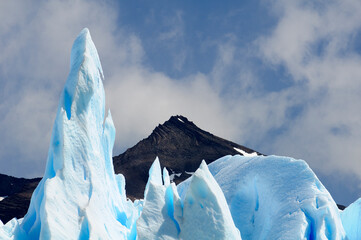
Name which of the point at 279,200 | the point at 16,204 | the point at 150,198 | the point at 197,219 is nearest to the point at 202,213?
the point at 197,219

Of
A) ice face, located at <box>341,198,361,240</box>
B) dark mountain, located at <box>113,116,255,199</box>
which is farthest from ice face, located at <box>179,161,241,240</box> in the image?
dark mountain, located at <box>113,116,255,199</box>

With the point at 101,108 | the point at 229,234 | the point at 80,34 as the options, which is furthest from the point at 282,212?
the point at 80,34

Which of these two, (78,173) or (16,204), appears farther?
(16,204)

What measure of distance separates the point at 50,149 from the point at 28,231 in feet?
5.35

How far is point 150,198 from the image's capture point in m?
6.83

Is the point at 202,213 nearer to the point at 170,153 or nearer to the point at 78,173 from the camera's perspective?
the point at 78,173

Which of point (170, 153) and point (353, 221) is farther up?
point (170, 153)

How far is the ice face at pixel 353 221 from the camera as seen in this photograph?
29.3 feet

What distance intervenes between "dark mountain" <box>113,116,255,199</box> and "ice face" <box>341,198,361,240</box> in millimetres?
33495

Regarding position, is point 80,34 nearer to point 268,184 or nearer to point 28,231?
point 28,231

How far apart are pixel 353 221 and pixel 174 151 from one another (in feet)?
125

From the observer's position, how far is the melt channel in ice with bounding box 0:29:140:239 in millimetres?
7184

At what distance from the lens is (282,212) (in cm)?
811

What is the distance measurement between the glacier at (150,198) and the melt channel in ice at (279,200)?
0.02m
